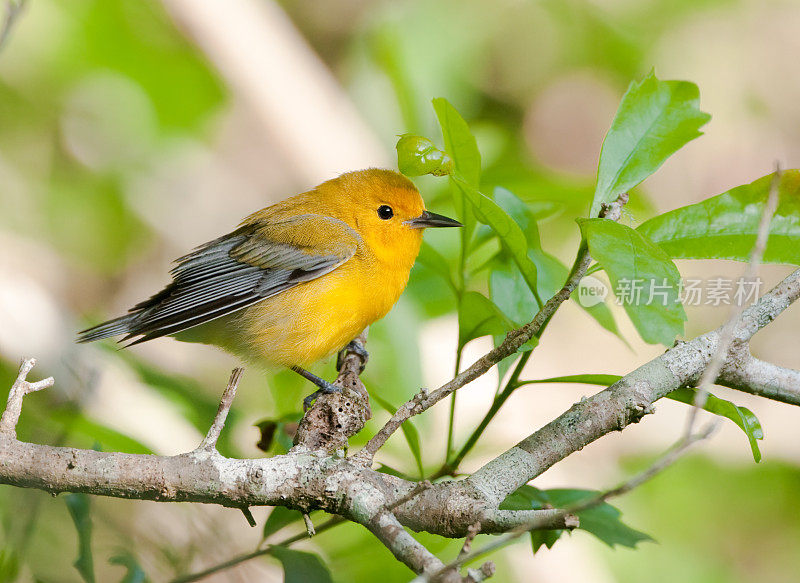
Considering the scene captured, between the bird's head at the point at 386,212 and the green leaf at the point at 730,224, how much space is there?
1438mm

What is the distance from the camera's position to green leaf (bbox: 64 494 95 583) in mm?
2137

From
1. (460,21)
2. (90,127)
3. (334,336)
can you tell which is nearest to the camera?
(334,336)

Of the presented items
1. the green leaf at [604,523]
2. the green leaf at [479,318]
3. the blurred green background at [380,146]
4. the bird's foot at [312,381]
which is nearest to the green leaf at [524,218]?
the green leaf at [479,318]

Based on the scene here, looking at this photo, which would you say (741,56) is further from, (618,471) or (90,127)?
(90,127)

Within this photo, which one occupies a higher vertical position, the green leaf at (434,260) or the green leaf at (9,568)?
the green leaf at (434,260)

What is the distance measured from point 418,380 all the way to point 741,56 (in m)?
4.77

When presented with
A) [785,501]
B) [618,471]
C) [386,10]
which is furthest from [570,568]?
[386,10]

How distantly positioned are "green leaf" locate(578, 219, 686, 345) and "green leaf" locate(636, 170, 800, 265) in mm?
326

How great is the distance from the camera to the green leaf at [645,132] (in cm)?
203

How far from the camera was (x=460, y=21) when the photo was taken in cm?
661

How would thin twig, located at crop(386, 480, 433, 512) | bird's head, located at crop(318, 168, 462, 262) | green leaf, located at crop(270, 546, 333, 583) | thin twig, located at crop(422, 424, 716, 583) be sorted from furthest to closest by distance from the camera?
1. bird's head, located at crop(318, 168, 462, 262)
2. green leaf, located at crop(270, 546, 333, 583)
3. thin twig, located at crop(386, 480, 433, 512)
4. thin twig, located at crop(422, 424, 716, 583)

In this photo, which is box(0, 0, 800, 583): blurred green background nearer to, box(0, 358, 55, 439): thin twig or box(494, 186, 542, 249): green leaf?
box(494, 186, 542, 249): green leaf

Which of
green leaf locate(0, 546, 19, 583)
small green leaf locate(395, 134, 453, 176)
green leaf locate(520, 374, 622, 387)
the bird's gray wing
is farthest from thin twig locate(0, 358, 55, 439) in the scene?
green leaf locate(520, 374, 622, 387)

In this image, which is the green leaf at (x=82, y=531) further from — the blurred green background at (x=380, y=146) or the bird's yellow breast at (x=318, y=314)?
the blurred green background at (x=380, y=146)
